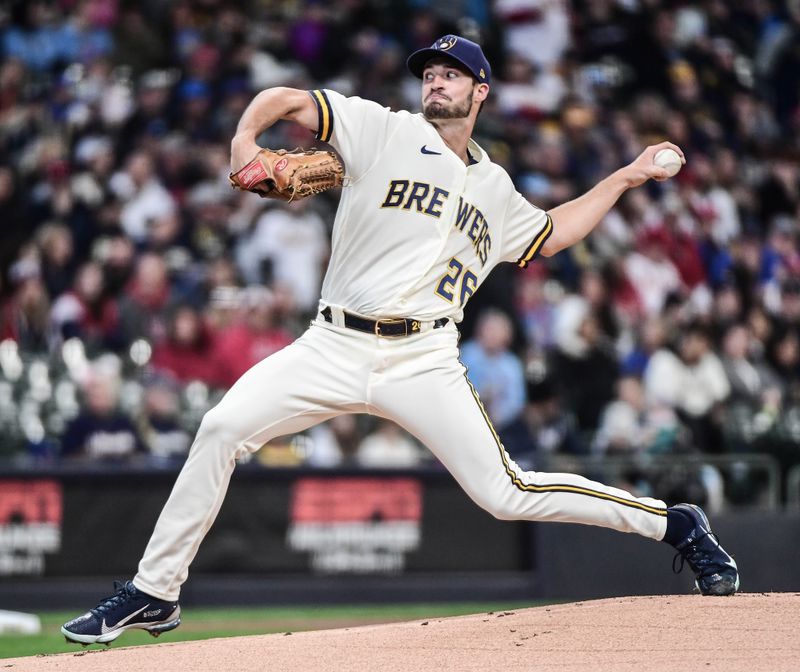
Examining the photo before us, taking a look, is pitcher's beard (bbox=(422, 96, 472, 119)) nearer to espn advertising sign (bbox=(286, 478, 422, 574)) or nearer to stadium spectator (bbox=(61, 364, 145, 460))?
espn advertising sign (bbox=(286, 478, 422, 574))

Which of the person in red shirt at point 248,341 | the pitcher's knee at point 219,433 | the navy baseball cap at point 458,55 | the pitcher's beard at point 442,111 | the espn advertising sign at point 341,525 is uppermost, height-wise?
the navy baseball cap at point 458,55

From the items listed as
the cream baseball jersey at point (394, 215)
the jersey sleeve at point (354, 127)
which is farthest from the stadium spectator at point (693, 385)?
the jersey sleeve at point (354, 127)

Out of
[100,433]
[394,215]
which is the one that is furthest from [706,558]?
[100,433]

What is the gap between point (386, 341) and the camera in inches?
211

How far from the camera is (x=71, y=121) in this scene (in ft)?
40.3

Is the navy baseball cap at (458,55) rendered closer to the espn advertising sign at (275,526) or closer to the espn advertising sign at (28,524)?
the espn advertising sign at (275,526)

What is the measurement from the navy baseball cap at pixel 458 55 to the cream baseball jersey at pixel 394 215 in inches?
9.7

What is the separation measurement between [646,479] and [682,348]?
187cm

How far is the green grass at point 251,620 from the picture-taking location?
784 centimetres

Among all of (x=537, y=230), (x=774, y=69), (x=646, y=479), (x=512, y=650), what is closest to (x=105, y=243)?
(x=646, y=479)

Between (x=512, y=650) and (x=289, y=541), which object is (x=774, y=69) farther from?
(x=512, y=650)

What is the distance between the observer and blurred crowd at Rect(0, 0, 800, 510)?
34.0 feet

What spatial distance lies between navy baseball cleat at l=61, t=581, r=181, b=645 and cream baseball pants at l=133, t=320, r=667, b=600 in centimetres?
5

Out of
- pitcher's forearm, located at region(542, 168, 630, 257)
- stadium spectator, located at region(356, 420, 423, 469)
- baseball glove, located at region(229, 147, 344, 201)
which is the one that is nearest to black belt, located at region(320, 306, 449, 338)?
baseball glove, located at region(229, 147, 344, 201)
